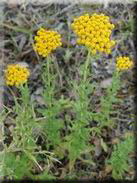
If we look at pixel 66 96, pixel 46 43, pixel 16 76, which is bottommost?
pixel 66 96

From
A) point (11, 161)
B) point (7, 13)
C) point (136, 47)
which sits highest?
point (7, 13)

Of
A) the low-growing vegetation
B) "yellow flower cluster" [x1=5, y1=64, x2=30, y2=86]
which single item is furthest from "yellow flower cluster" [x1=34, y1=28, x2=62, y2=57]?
"yellow flower cluster" [x1=5, y1=64, x2=30, y2=86]

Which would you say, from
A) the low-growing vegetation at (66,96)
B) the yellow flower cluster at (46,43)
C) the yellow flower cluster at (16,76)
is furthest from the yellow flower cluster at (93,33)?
the yellow flower cluster at (16,76)

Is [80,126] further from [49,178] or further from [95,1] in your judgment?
[95,1]

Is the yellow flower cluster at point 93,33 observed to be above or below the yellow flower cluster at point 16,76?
above

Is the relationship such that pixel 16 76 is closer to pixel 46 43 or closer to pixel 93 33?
pixel 46 43

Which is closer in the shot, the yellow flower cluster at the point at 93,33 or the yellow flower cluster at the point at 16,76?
the yellow flower cluster at the point at 93,33

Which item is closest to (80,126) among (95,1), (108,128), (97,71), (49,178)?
(49,178)

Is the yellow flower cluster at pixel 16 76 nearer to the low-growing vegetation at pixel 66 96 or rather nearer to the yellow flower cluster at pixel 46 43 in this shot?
the low-growing vegetation at pixel 66 96

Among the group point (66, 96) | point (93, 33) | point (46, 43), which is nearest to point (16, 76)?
point (46, 43)

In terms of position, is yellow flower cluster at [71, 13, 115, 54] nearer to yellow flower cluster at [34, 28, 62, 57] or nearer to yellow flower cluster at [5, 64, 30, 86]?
yellow flower cluster at [34, 28, 62, 57]

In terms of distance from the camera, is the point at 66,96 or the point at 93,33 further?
the point at 66,96
